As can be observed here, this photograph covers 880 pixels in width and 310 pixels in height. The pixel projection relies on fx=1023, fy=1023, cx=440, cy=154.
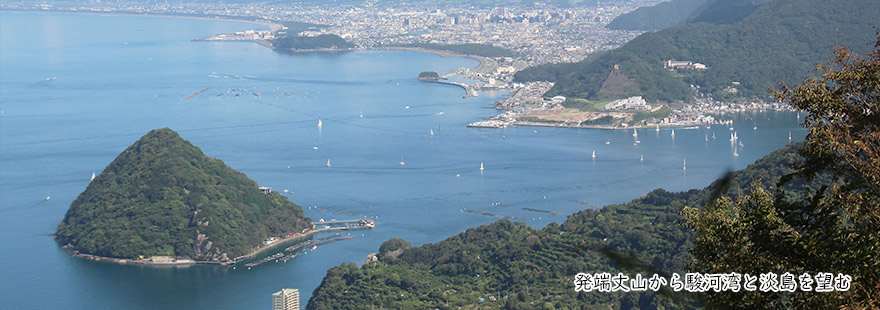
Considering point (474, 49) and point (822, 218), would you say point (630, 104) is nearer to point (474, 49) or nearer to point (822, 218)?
point (474, 49)

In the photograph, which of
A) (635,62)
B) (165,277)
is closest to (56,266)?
(165,277)

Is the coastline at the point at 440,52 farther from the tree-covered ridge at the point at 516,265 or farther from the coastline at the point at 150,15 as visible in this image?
the tree-covered ridge at the point at 516,265

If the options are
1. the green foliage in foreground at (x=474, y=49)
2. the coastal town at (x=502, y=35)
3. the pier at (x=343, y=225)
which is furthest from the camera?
the green foliage in foreground at (x=474, y=49)

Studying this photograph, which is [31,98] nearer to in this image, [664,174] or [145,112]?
[145,112]

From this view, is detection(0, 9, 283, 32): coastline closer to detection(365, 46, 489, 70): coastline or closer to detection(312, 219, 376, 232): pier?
detection(365, 46, 489, 70): coastline

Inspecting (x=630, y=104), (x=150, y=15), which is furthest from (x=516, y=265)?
(x=150, y=15)

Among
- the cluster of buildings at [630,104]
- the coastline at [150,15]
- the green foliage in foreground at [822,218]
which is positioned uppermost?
the green foliage in foreground at [822,218]

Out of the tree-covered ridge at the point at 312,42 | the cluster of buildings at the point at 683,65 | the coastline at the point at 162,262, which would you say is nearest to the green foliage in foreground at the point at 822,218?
the coastline at the point at 162,262
